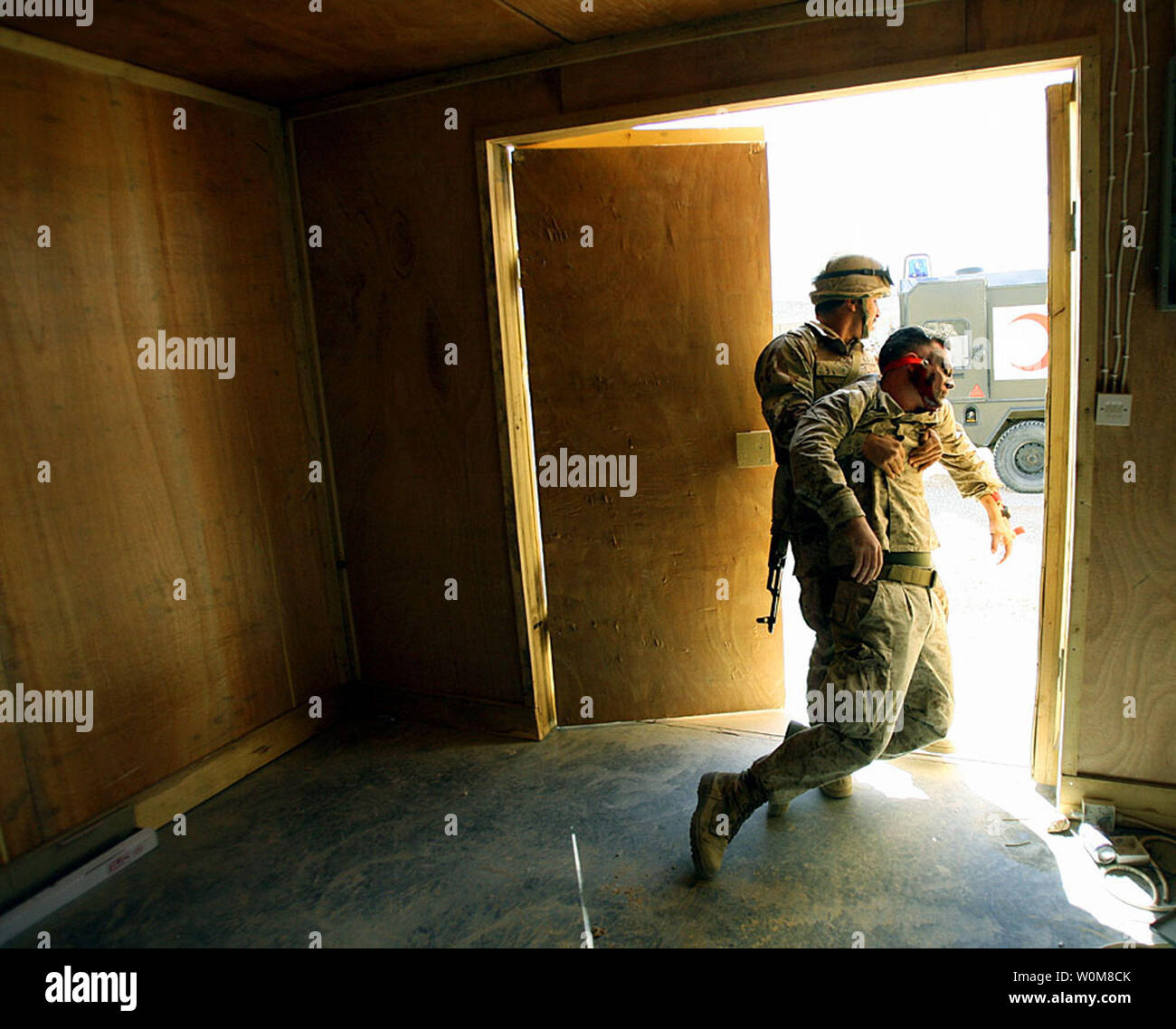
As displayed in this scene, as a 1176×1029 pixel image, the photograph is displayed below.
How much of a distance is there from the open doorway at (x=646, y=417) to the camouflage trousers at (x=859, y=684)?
2.92 ft

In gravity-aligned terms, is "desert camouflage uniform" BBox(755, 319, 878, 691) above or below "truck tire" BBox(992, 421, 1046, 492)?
above

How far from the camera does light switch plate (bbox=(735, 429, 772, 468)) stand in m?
3.14

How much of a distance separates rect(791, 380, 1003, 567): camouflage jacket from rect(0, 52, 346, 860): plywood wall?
2.20 metres

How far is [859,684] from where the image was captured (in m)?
2.34

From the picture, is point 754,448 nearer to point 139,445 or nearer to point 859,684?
point 859,684

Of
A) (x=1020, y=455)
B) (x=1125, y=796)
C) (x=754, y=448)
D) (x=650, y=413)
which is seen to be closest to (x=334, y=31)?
(x=650, y=413)

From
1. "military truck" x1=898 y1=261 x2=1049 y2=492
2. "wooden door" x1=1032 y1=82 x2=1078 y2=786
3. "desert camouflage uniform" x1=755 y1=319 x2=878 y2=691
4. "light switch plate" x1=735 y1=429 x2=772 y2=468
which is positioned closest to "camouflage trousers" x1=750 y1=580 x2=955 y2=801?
"desert camouflage uniform" x1=755 y1=319 x2=878 y2=691

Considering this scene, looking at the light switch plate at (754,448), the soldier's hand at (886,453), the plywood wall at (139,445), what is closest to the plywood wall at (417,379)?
the plywood wall at (139,445)

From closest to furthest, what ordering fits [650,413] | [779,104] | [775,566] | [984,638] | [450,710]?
[779,104], [775,566], [650,413], [450,710], [984,638]

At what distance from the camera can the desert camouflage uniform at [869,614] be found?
2295 millimetres

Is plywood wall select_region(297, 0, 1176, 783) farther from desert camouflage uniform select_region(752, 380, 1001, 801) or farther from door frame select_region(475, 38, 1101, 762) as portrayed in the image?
desert camouflage uniform select_region(752, 380, 1001, 801)

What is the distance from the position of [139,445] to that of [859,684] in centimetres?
253

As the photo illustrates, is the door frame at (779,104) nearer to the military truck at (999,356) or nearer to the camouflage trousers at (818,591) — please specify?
the camouflage trousers at (818,591)
